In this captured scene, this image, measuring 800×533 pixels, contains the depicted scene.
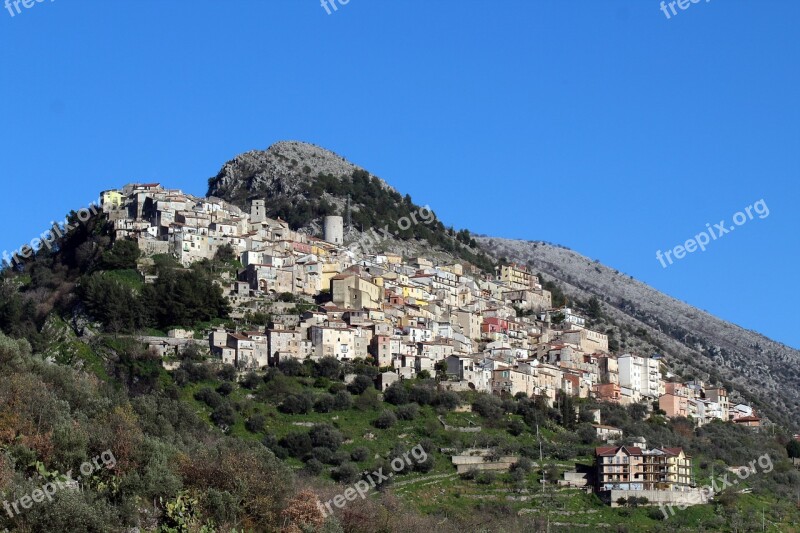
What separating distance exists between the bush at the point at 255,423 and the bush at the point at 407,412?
7.16 metres

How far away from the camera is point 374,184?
4941 inches

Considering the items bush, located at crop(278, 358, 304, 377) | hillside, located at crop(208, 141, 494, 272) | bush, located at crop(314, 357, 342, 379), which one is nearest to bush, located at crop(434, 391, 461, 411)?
bush, located at crop(314, 357, 342, 379)

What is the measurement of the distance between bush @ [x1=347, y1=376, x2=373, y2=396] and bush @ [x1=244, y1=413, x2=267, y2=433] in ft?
22.4

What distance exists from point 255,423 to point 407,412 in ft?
26.9

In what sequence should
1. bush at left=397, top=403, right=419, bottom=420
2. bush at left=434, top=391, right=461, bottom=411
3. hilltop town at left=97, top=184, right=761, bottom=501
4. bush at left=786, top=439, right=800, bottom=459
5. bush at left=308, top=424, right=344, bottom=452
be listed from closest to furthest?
1. bush at left=308, top=424, right=344, bottom=452
2. bush at left=397, top=403, right=419, bottom=420
3. bush at left=434, top=391, right=461, bottom=411
4. hilltop town at left=97, top=184, right=761, bottom=501
5. bush at left=786, top=439, right=800, bottom=459

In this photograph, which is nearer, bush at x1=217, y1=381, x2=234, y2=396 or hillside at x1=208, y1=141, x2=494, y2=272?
bush at x1=217, y1=381, x2=234, y2=396

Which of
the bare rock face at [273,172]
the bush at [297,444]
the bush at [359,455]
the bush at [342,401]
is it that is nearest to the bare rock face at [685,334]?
the bare rock face at [273,172]

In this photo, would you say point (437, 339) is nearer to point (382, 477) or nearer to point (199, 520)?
point (382, 477)

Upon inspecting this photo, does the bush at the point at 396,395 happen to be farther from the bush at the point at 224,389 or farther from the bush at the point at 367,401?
the bush at the point at 224,389

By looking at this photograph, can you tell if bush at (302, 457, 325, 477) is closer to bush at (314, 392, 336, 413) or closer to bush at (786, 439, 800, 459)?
bush at (314, 392, 336, 413)

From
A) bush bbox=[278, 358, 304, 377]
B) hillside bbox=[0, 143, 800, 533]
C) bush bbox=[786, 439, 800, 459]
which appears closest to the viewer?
hillside bbox=[0, 143, 800, 533]

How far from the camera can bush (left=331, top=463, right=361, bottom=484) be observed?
6475cm

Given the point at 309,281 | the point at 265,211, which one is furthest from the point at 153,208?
the point at 265,211

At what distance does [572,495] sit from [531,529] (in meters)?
6.79
